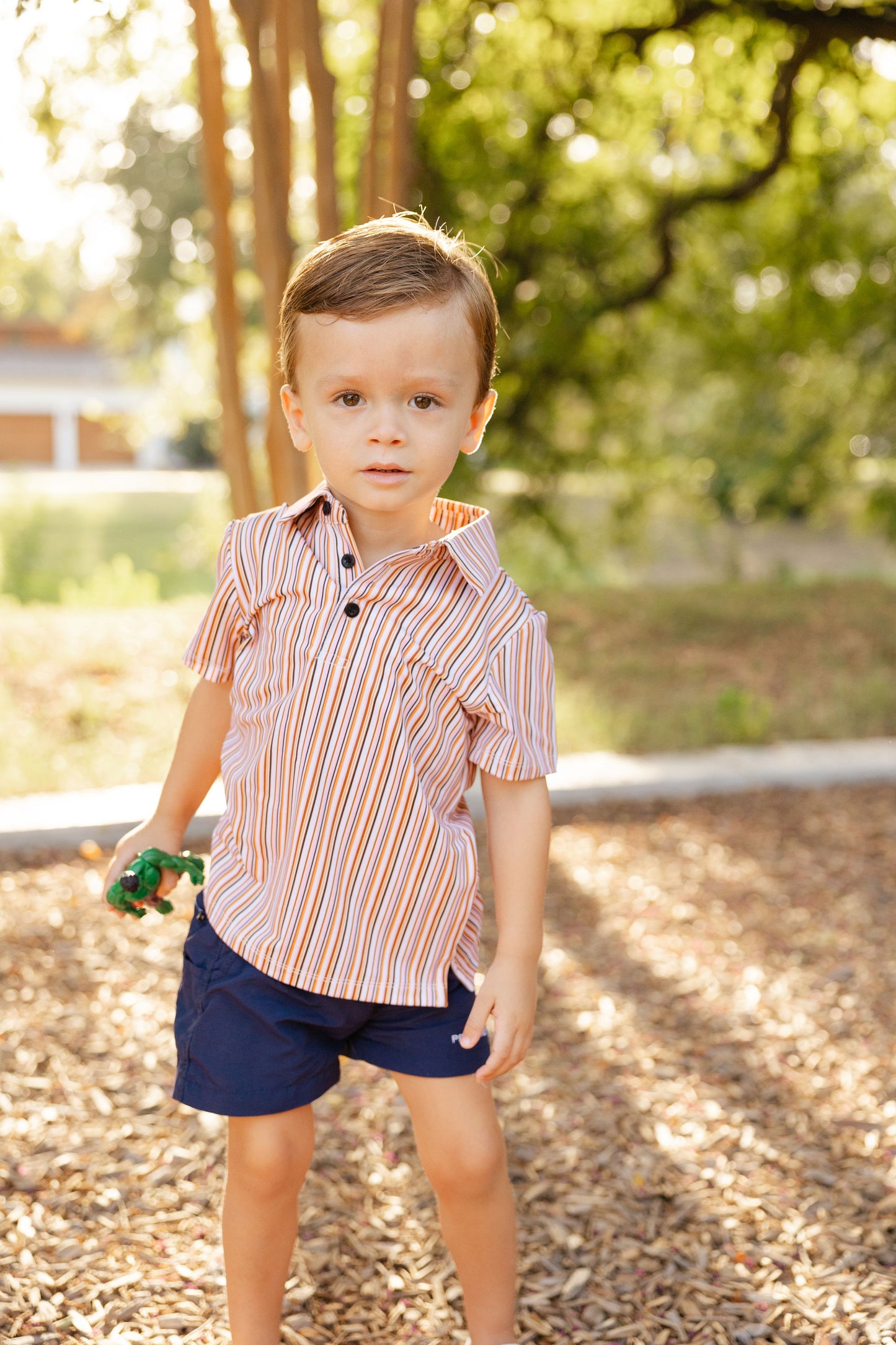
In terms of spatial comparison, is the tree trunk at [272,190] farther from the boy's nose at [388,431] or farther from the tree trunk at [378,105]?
the boy's nose at [388,431]

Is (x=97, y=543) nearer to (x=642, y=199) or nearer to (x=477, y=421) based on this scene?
(x=642, y=199)

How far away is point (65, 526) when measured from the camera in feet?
Result: 58.3

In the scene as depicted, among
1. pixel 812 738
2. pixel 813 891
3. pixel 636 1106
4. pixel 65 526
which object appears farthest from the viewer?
pixel 65 526

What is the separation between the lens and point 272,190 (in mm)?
3861

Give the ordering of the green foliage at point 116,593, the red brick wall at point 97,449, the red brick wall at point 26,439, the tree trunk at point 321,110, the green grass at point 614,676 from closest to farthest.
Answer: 1. the tree trunk at point 321,110
2. the green grass at point 614,676
3. the green foliage at point 116,593
4. the red brick wall at point 26,439
5. the red brick wall at point 97,449

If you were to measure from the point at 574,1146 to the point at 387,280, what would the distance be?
5.28 feet

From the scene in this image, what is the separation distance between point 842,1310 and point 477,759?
1.06 m

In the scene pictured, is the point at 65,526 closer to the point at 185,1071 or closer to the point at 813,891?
the point at 813,891

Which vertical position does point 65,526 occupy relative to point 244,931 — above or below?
below

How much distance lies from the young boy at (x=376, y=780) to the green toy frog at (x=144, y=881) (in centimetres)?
12

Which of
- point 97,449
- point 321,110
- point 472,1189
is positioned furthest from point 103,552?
point 97,449

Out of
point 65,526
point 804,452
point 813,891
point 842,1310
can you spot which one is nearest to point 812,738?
point 813,891

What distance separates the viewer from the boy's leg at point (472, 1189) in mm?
1544

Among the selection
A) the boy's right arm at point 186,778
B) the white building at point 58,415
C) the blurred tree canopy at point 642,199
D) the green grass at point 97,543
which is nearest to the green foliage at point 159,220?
the green grass at point 97,543
